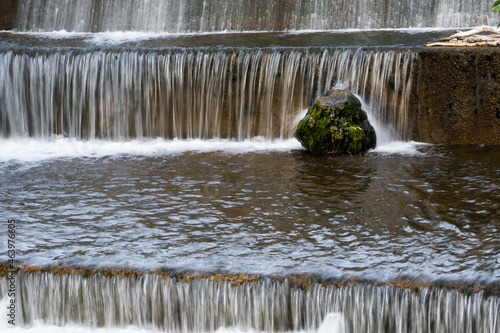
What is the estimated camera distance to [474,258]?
236 inches

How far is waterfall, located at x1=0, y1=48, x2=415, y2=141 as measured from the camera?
34.9 feet

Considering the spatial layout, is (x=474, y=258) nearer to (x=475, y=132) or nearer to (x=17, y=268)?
(x=17, y=268)

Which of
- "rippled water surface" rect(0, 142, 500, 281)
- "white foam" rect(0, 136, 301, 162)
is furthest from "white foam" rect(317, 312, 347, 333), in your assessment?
"white foam" rect(0, 136, 301, 162)

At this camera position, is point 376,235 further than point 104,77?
No

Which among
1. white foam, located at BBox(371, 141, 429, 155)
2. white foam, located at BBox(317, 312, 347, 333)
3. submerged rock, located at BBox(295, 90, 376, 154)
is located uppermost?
submerged rock, located at BBox(295, 90, 376, 154)

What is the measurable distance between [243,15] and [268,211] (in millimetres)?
7963

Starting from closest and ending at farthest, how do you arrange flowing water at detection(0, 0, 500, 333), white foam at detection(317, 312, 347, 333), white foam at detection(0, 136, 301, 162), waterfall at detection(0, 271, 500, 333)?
waterfall at detection(0, 271, 500, 333), white foam at detection(317, 312, 347, 333), flowing water at detection(0, 0, 500, 333), white foam at detection(0, 136, 301, 162)

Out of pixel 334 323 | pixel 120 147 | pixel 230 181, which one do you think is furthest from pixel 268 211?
pixel 120 147

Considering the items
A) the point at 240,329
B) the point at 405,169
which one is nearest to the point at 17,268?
the point at 240,329

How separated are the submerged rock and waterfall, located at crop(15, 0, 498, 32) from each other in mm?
4208

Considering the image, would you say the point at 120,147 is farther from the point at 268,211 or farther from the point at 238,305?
the point at 238,305

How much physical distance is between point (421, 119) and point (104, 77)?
16.1ft

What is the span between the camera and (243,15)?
14641mm

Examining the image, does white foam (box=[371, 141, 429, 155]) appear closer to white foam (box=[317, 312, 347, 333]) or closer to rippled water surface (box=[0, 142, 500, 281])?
rippled water surface (box=[0, 142, 500, 281])
